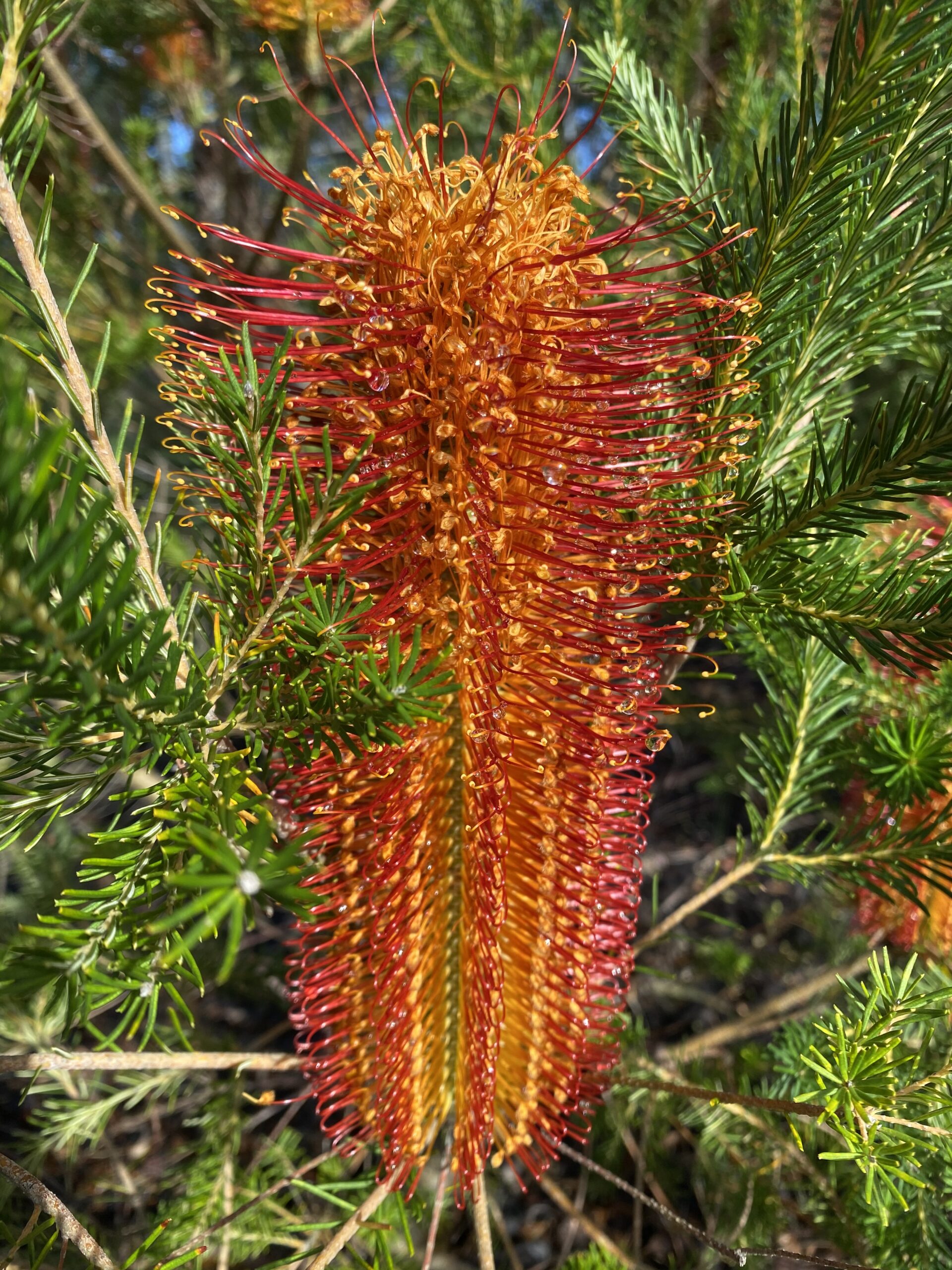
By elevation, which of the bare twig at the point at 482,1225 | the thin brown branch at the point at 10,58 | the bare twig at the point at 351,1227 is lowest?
the bare twig at the point at 482,1225

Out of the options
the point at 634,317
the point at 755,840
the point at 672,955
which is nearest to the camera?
the point at 634,317

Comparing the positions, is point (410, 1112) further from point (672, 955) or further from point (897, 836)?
point (672, 955)

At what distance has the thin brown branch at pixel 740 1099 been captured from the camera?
2.19 feet

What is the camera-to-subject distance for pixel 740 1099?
75 centimetres

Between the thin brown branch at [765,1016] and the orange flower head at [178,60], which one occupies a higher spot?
the orange flower head at [178,60]

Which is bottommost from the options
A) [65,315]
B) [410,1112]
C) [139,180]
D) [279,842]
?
[410,1112]

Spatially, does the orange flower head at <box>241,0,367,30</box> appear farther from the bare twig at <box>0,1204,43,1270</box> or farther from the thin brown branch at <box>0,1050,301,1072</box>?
the bare twig at <box>0,1204,43,1270</box>

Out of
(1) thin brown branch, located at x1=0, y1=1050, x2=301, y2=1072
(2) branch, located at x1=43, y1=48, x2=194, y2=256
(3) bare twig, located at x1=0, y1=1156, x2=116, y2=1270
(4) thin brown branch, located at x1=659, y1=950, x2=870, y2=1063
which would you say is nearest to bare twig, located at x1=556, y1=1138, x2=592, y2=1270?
(4) thin brown branch, located at x1=659, y1=950, x2=870, y2=1063

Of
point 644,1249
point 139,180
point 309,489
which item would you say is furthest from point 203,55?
point 644,1249

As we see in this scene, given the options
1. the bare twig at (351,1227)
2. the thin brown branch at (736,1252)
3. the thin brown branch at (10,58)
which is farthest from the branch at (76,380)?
the thin brown branch at (736,1252)

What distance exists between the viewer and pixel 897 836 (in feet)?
2.90

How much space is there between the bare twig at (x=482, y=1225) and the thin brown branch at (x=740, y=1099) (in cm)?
19

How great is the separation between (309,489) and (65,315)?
223 mm

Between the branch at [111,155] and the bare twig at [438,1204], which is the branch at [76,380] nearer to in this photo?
the bare twig at [438,1204]
